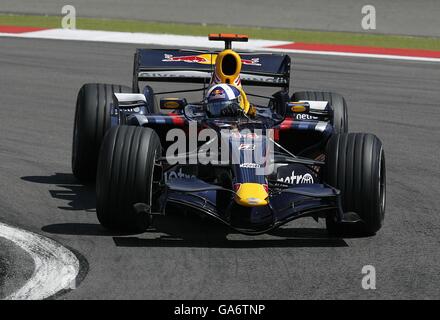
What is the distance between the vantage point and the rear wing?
12102 millimetres

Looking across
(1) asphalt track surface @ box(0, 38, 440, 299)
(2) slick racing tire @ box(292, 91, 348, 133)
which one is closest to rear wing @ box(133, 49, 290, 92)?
(2) slick racing tire @ box(292, 91, 348, 133)

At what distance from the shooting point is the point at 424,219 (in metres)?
10.3

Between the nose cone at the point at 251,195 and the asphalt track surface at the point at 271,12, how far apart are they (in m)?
17.8

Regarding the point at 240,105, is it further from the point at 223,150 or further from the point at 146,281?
the point at 146,281

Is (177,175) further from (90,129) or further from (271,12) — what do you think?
(271,12)

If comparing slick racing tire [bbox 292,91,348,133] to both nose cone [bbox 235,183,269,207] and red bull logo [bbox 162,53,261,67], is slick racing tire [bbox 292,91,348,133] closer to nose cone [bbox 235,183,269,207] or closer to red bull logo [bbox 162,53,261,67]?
red bull logo [bbox 162,53,261,67]

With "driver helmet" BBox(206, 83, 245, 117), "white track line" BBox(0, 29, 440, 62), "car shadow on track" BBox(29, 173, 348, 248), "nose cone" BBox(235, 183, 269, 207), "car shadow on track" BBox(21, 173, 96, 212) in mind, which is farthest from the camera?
"white track line" BBox(0, 29, 440, 62)

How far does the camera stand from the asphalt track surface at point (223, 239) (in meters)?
8.04

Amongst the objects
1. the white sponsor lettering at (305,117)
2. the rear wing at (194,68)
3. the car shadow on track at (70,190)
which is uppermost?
the rear wing at (194,68)

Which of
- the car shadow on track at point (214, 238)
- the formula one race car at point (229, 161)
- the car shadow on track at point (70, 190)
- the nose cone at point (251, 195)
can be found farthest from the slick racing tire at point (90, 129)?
the nose cone at point (251, 195)

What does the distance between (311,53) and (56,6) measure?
7.99 metres

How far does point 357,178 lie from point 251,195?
0.95 m

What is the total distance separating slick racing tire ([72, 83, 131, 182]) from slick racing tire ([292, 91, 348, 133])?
2018 mm

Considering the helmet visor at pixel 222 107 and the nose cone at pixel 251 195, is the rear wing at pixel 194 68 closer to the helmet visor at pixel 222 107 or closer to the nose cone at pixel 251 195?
the helmet visor at pixel 222 107
